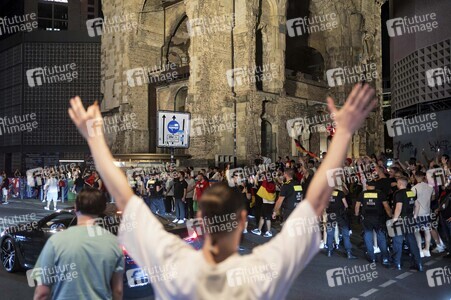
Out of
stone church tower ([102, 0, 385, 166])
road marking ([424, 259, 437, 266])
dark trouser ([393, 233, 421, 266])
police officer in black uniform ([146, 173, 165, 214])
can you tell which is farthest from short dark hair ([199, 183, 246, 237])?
stone church tower ([102, 0, 385, 166])

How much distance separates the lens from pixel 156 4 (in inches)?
1330

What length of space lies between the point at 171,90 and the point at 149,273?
3101 cm

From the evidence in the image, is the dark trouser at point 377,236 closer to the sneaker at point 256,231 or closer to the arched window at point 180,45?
the sneaker at point 256,231

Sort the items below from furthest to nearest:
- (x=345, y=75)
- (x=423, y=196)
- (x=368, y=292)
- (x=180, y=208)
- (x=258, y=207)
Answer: (x=345, y=75) < (x=180, y=208) < (x=258, y=207) < (x=423, y=196) < (x=368, y=292)

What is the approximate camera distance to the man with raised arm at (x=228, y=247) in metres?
1.72

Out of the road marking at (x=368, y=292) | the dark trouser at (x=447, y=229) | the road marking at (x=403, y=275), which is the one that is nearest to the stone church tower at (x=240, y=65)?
the dark trouser at (x=447, y=229)

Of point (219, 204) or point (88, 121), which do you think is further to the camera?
point (88, 121)

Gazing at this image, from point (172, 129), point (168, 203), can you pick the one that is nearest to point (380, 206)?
point (172, 129)

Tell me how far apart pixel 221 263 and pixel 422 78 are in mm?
20838

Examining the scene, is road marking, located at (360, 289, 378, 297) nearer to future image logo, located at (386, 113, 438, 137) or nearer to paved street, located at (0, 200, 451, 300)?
paved street, located at (0, 200, 451, 300)

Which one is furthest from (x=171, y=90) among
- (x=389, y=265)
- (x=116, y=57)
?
(x=389, y=265)

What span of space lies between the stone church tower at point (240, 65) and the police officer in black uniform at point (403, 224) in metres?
16.7

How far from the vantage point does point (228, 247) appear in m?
1.80

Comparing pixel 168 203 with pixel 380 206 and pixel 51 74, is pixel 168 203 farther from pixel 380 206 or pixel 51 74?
pixel 51 74
